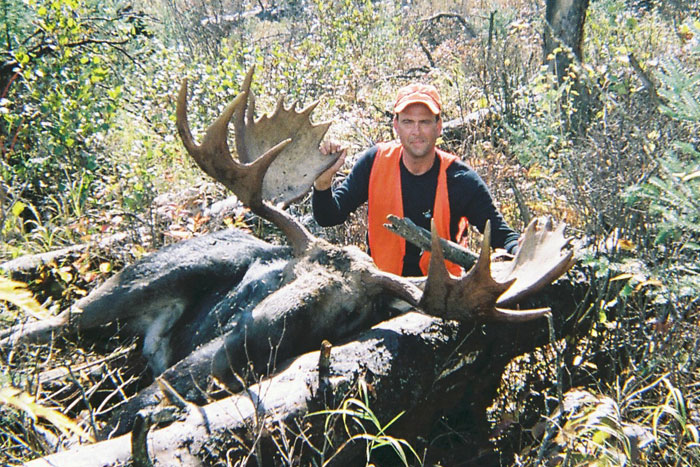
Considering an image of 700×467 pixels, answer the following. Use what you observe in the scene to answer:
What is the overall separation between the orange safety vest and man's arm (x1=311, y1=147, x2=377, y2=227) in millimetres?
93

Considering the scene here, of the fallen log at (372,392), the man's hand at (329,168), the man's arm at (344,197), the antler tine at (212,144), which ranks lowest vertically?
the fallen log at (372,392)

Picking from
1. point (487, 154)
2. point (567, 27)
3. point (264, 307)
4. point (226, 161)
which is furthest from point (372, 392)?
point (567, 27)

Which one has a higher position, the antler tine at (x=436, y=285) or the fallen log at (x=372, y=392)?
the antler tine at (x=436, y=285)

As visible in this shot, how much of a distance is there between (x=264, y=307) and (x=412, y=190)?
139cm

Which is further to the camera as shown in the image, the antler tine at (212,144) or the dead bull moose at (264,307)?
the antler tine at (212,144)

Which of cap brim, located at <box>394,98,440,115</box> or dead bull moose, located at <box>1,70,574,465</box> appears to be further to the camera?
cap brim, located at <box>394,98,440,115</box>

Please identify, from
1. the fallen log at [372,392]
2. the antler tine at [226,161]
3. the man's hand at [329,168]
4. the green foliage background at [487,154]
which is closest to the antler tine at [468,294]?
the fallen log at [372,392]

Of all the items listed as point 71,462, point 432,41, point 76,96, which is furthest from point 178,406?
point 432,41

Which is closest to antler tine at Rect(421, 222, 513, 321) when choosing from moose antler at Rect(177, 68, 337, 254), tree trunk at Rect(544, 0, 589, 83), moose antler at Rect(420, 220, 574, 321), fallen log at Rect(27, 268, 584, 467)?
moose antler at Rect(420, 220, 574, 321)

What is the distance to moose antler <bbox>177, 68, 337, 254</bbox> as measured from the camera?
370cm

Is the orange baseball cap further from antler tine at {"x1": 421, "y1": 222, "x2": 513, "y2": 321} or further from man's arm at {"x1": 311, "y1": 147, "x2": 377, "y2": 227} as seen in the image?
antler tine at {"x1": 421, "y1": 222, "x2": 513, "y2": 321}

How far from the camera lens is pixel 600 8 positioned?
8.73 metres

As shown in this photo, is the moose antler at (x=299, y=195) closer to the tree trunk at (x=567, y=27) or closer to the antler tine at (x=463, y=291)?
the antler tine at (x=463, y=291)

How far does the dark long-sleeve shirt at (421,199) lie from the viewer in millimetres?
4152
